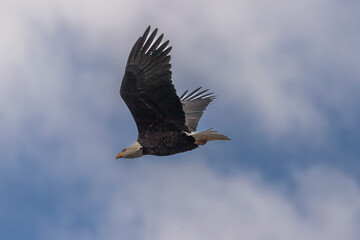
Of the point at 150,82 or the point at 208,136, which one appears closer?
the point at 150,82

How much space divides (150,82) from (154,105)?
1.97 feet

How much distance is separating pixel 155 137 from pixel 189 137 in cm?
74

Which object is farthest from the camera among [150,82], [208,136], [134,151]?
[134,151]

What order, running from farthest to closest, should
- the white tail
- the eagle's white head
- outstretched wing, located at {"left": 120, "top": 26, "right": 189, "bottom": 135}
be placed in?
1. the eagle's white head
2. the white tail
3. outstretched wing, located at {"left": 120, "top": 26, "right": 189, "bottom": 135}

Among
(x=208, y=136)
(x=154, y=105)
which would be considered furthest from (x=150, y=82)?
(x=208, y=136)

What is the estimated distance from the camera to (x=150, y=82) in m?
14.9

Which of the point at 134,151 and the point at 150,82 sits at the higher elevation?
the point at 150,82

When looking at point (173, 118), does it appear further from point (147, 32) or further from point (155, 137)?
point (147, 32)

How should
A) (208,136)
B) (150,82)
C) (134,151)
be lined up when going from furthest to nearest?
(134,151), (208,136), (150,82)

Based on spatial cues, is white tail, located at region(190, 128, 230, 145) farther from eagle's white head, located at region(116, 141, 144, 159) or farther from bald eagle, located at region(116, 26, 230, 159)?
eagle's white head, located at region(116, 141, 144, 159)

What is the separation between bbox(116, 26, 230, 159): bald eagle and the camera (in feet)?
48.5

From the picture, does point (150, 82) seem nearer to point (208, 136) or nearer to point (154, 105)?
point (154, 105)

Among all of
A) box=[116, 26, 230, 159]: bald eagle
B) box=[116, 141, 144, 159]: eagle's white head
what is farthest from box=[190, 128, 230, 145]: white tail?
box=[116, 141, 144, 159]: eagle's white head

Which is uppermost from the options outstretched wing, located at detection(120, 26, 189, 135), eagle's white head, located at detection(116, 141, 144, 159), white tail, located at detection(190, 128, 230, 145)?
outstretched wing, located at detection(120, 26, 189, 135)
